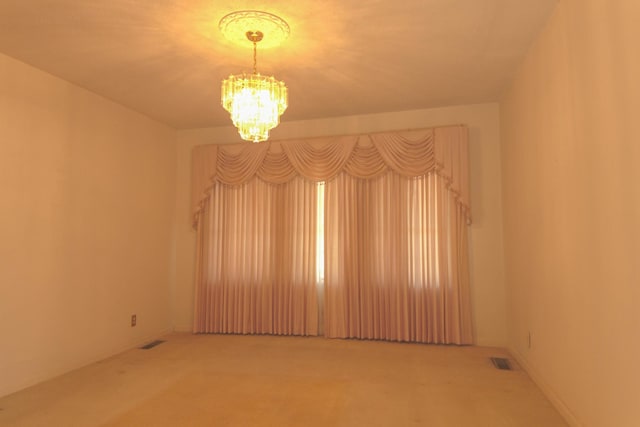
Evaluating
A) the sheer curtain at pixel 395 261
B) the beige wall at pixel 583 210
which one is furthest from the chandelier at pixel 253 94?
the sheer curtain at pixel 395 261

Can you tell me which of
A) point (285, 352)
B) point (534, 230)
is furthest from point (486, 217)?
point (285, 352)

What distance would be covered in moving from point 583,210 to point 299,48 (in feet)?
7.48

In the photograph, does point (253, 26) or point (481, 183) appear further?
point (481, 183)

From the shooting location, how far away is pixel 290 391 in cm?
299

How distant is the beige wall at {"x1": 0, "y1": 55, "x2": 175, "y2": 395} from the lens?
3115 mm

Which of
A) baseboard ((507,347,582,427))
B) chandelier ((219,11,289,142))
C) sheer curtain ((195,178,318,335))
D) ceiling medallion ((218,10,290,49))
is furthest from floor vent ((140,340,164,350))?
baseboard ((507,347,582,427))

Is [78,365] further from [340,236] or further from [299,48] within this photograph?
[299,48]

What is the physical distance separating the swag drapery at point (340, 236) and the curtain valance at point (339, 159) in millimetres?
13

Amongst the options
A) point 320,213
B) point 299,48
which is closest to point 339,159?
point 320,213

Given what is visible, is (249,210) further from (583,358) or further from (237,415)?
(583,358)

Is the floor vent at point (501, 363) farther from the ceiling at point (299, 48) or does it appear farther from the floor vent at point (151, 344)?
the floor vent at point (151, 344)

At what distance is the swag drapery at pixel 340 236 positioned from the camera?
4.30 m

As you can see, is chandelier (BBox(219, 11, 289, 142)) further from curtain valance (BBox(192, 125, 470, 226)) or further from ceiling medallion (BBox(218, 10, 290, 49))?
curtain valance (BBox(192, 125, 470, 226))

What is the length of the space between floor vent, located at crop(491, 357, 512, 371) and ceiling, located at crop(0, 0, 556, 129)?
8.88 feet
